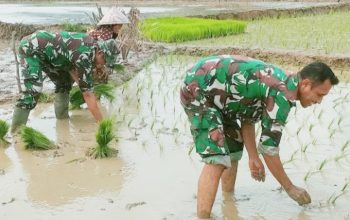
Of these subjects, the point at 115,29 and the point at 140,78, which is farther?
the point at 140,78

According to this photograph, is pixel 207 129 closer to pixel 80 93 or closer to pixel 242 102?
pixel 242 102

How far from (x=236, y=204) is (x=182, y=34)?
6.95 meters

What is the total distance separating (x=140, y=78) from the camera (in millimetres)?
7082

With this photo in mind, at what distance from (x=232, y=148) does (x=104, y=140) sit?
44.6 inches

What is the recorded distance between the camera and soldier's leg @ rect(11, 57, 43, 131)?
462 cm

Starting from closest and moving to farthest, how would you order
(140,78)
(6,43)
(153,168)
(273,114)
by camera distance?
(273,114), (153,168), (140,78), (6,43)

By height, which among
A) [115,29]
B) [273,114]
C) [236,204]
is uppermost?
[115,29]

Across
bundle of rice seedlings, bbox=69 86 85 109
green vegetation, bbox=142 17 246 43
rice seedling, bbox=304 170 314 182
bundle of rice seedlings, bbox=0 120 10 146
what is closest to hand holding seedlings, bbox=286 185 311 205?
rice seedling, bbox=304 170 314 182

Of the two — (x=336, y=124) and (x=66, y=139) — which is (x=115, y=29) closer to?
(x=66, y=139)

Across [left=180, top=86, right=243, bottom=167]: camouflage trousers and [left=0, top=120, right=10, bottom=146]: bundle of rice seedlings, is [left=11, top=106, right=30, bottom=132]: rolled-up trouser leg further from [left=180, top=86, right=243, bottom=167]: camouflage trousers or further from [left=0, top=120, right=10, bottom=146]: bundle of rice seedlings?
[left=180, top=86, right=243, bottom=167]: camouflage trousers

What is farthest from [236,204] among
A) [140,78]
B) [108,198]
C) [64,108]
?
[140,78]

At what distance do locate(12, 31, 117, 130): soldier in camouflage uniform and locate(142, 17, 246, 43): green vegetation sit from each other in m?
5.31

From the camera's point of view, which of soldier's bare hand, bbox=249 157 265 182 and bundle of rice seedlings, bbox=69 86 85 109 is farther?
bundle of rice seedlings, bbox=69 86 85 109

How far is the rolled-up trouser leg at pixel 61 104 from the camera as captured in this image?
201 inches
